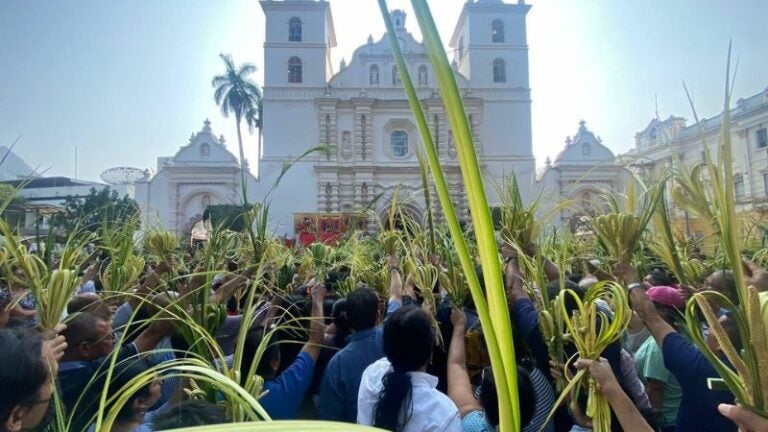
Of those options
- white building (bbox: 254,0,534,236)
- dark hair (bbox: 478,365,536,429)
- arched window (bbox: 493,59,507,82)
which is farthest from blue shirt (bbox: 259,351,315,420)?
arched window (bbox: 493,59,507,82)

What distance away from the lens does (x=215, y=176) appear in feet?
80.2

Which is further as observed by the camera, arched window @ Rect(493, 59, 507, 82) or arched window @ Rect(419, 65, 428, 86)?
arched window @ Rect(493, 59, 507, 82)

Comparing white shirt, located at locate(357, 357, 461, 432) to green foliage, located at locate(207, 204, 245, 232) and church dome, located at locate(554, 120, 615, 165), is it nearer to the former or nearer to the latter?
green foliage, located at locate(207, 204, 245, 232)

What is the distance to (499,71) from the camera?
2783cm

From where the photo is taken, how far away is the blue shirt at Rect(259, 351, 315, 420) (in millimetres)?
1743

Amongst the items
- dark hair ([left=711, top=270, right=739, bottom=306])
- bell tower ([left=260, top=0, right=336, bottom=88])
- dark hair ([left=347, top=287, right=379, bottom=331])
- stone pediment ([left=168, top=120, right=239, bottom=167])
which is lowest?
dark hair ([left=347, top=287, right=379, bottom=331])

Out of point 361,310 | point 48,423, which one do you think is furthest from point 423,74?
point 48,423

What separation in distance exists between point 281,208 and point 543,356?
77.9ft

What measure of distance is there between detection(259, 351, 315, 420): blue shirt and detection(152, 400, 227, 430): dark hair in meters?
0.52

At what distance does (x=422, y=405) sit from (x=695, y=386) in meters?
0.97

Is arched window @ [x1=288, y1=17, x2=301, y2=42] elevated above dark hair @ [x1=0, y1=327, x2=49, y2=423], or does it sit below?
A: above

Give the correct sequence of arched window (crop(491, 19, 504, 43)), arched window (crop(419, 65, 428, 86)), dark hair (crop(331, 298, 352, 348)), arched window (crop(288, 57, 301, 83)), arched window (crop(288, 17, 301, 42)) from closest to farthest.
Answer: dark hair (crop(331, 298, 352, 348)) → arched window (crop(419, 65, 428, 86)) → arched window (crop(288, 57, 301, 83)) → arched window (crop(288, 17, 301, 42)) → arched window (crop(491, 19, 504, 43))

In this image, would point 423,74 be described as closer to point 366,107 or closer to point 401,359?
point 366,107

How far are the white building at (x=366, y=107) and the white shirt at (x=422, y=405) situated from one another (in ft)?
73.9
